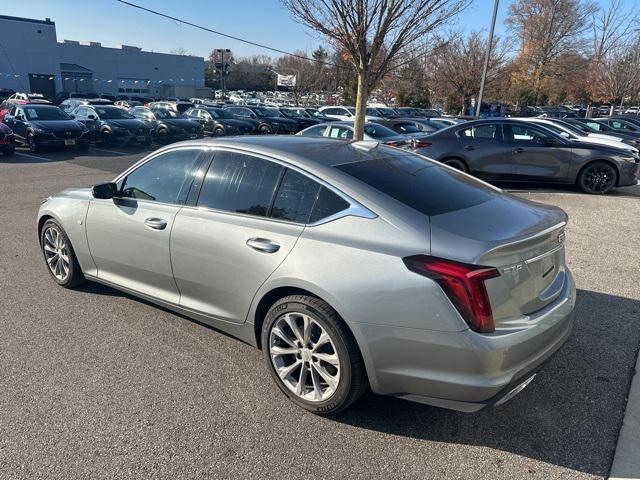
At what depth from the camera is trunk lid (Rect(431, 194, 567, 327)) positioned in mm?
2412

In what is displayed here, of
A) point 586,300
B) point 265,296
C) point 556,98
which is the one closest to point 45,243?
point 265,296

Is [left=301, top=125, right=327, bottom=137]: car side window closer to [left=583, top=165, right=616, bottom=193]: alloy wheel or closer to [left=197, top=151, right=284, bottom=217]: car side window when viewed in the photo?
[left=583, top=165, right=616, bottom=193]: alloy wheel

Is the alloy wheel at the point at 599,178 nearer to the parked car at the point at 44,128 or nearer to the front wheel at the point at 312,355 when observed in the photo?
the front wheel at the point at 312,355

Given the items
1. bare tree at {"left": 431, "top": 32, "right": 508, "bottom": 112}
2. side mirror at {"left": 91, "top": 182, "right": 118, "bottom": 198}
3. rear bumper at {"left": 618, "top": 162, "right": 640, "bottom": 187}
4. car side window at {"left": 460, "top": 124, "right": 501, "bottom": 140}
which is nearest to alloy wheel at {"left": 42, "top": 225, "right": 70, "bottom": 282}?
side mirror at {"left": 91, "top": 182, "right": 118, "bottom": 198}

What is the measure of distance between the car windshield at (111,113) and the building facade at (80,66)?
4152 centimetres

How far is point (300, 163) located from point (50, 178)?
10.9 m

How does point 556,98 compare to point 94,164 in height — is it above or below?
above

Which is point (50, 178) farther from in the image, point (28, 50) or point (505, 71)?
point (28, 50)

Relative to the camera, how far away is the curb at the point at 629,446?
244cm

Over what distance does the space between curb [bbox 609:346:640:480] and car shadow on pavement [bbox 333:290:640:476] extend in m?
0.03

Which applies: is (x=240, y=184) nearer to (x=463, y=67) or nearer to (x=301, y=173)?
(x=301, y=173)

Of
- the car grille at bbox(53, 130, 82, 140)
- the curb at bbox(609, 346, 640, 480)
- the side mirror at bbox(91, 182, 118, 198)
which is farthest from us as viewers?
the car grille at bbox(53, 130, 82, 140)

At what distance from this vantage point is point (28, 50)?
54.3m

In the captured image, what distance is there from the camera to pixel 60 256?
4676mm
